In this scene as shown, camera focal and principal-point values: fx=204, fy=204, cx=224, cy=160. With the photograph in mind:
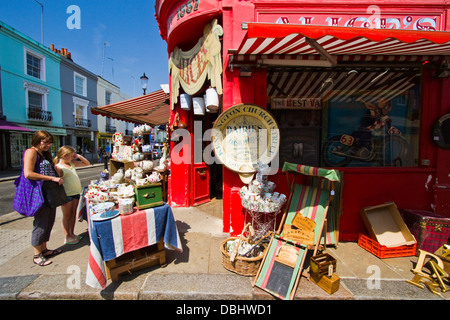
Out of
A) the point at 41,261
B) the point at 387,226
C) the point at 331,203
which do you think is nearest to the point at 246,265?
the point at 331,203

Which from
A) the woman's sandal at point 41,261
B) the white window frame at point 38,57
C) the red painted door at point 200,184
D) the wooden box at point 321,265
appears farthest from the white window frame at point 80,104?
the wooden box at point 321,265

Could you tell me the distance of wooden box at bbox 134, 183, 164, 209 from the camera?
2.89 meters

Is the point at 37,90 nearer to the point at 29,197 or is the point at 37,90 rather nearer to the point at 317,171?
the point at 29,197

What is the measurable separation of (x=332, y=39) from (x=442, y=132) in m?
3.03

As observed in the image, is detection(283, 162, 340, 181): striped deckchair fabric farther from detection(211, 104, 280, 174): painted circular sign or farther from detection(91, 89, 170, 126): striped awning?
detection(91, 89, 170, 126): striped awning

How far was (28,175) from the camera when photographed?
2.85 meters

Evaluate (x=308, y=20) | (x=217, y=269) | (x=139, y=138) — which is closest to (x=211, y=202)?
(x=139, y=138)

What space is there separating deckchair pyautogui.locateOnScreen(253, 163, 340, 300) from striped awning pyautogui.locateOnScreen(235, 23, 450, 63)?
1675 mm

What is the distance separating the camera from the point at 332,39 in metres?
2.47

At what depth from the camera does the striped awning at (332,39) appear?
7.41 feet

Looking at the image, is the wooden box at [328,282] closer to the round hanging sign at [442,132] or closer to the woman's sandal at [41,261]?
the round hanging sign at [442,132]

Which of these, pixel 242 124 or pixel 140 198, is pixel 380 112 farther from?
pixel 140 198

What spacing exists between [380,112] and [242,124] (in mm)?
2937

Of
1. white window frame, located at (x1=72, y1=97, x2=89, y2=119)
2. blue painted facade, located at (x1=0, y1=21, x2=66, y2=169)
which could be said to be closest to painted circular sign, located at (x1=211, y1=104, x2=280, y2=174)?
blue painted facade, located at (x1=0, y1=21, x2=66, y2=169)
